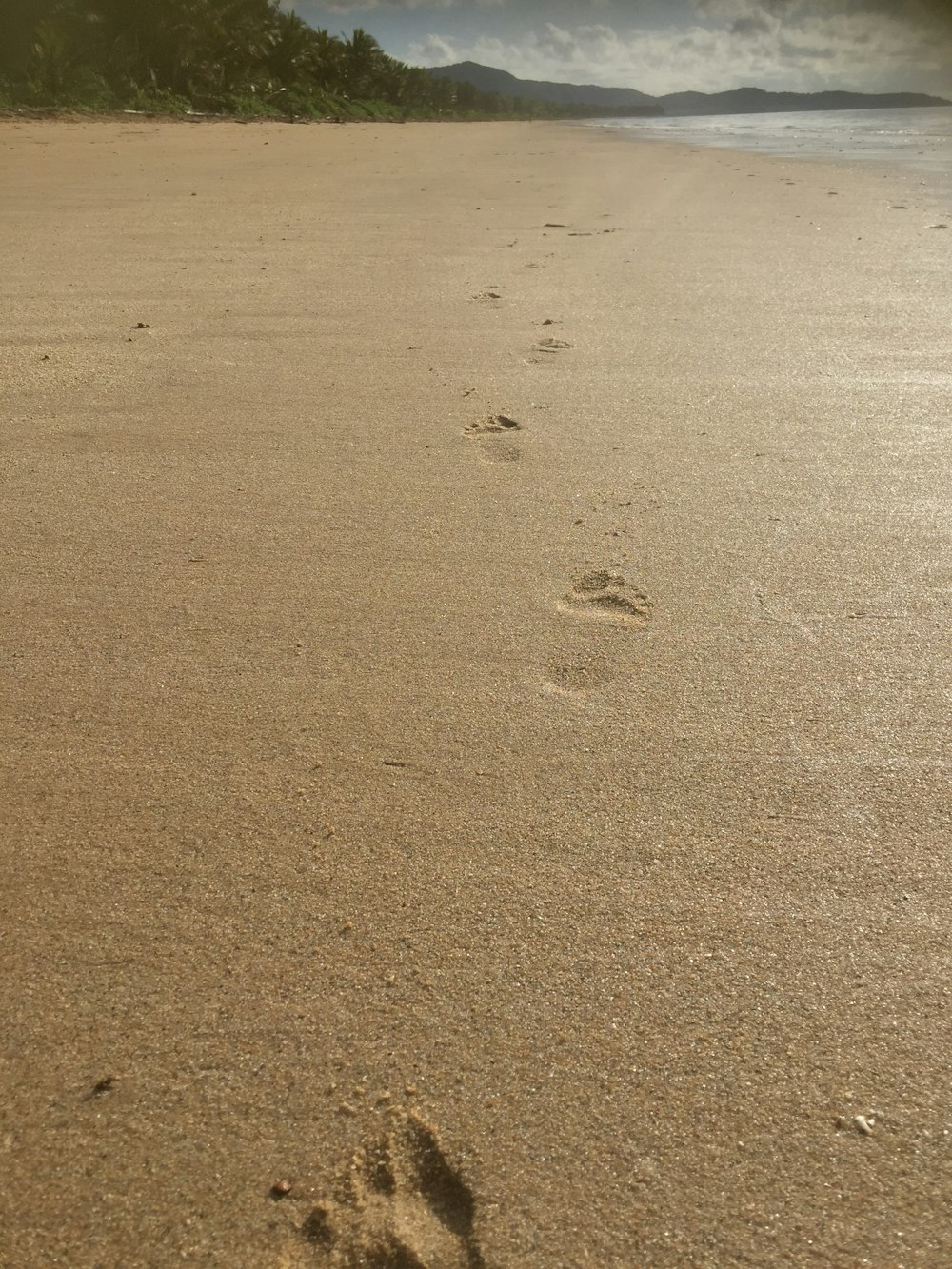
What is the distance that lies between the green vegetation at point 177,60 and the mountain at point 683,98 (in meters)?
16.5

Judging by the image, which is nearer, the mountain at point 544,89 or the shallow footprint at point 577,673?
the shallow footprint at point 577,673

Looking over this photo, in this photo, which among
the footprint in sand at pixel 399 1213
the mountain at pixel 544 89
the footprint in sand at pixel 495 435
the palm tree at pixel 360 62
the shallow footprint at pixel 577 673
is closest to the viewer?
the footprint in sand at pixel 399 1213

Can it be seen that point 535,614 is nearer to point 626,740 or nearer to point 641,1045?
point 626,740

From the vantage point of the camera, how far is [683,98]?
7981cm

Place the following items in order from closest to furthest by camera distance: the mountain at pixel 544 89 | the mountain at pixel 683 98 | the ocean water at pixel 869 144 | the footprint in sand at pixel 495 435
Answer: the footprint in sand at pixel 495 435 < the ocean water at pixel 869 144 < the mountain at pixel 683 98 < the mountain at pixel 544 89

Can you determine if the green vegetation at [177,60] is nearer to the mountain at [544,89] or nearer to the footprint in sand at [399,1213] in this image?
the footprint in sand at [399,1213]

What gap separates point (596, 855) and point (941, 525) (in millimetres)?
1090

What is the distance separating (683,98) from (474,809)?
9112cm

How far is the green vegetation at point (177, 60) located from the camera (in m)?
15.3

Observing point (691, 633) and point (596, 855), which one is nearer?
point (596, 855)

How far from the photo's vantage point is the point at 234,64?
2117 cm

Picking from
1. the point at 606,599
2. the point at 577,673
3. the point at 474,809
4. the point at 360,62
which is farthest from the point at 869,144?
the point at 360,62

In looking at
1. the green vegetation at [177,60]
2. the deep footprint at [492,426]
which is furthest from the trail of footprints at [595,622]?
the green vegetation at [177,60]

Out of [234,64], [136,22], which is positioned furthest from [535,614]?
[234,64]
